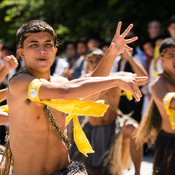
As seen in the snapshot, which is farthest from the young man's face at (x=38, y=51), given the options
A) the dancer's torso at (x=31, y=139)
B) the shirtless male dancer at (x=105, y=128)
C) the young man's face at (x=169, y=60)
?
the shirtless male dancer at (x=105, y=128)

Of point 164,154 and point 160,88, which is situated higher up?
point 160,88

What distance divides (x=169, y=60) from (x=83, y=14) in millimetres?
4705

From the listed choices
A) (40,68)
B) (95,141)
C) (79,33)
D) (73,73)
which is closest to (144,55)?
(73,73)

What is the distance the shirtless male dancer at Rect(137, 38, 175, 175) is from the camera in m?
4.06

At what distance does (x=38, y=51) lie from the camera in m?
2.60

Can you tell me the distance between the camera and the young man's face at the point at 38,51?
262 cm

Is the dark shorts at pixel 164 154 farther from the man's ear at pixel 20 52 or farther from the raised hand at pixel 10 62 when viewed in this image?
the man's ear at pixel 20 52

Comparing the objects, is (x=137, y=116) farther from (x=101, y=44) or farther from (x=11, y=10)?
(x=11, y=10)

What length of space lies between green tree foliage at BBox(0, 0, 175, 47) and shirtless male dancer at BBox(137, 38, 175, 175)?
3516 millimetres

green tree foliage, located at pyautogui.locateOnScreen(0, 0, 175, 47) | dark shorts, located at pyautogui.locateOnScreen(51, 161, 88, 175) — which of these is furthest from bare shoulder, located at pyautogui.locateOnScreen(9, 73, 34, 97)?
green tree foliage, located at pyautogui.locateOnScreen(0, 0, 175, 47)

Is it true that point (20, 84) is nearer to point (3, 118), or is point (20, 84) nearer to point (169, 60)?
point (3, 118)

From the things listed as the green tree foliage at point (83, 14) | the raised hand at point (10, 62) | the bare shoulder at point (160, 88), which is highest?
the green tree foliage at point (83, 14)

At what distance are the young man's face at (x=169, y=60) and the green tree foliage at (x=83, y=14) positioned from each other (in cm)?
349

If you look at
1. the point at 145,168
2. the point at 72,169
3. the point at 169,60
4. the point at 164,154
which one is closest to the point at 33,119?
the point at 72,169
